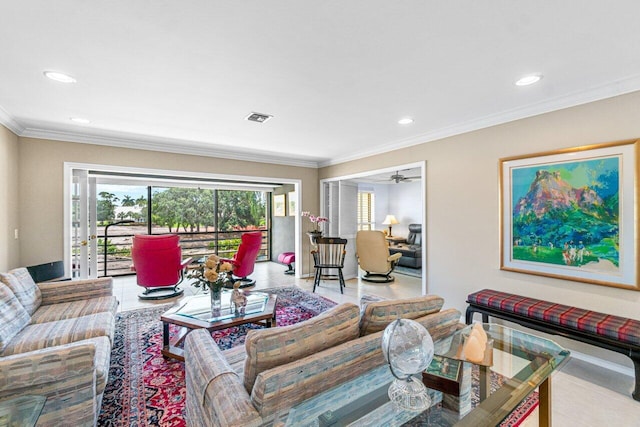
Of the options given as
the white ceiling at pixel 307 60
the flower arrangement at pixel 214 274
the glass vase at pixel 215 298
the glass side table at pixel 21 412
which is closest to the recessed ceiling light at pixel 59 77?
the white ceiling at pixel 307 60

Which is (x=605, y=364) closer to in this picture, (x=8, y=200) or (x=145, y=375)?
(x=145, y=375)

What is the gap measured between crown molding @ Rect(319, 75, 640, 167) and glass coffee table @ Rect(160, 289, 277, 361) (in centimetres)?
295

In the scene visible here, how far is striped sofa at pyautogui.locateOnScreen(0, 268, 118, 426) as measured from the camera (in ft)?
5.00

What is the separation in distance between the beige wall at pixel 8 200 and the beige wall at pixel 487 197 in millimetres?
4903

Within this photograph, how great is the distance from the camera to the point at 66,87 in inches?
98.3

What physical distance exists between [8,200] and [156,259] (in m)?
1.73

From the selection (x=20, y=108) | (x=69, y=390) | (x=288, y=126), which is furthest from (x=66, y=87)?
(x=69, y=390)

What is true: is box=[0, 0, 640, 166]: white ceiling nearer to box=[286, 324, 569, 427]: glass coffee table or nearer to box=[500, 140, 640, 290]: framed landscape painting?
box=[500, 140, 640, 290]: framed landscape painting

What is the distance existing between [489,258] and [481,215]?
0.51 m

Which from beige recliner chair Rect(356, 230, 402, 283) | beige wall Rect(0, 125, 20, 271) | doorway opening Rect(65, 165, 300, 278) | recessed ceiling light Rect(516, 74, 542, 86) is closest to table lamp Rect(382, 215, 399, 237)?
beige recliner chair Rect(356, 230, 402, 283)

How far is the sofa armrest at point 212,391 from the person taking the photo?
114 centimetres

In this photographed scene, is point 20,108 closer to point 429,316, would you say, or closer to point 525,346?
point 429,316

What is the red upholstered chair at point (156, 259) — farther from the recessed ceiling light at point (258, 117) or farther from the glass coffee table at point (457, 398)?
the glass coffee table at point (457, 398)

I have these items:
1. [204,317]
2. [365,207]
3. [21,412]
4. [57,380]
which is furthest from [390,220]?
[21,412]
